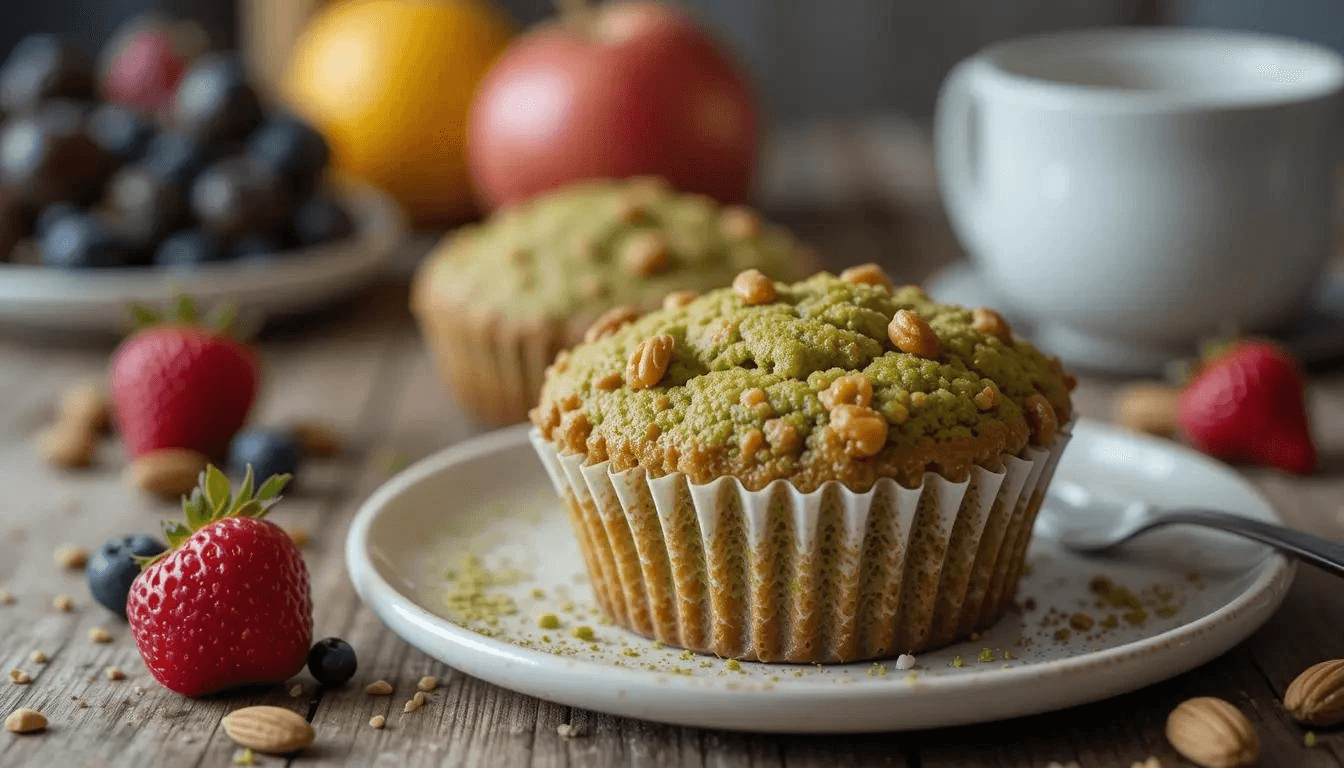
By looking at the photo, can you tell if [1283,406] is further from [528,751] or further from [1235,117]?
[528,751]

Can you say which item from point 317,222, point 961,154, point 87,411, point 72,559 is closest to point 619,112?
point 317,222

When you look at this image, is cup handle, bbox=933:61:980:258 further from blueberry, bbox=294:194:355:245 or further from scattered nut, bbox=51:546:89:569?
scattered nut, bbox=51:546:89:569

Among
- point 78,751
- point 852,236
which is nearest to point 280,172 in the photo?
point 852,236

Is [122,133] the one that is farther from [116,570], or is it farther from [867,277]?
[867,277]

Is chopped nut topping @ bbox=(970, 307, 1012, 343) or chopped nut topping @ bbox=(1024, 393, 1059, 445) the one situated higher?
chopped nut topping @ bbox=(970, 307, 1012, 343)

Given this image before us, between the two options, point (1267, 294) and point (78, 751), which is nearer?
point (78, 751)

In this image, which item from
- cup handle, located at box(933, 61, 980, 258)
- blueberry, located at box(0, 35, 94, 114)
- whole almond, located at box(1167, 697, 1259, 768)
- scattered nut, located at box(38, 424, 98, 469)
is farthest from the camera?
blueberry, located at box(0, 35, 94, 114)

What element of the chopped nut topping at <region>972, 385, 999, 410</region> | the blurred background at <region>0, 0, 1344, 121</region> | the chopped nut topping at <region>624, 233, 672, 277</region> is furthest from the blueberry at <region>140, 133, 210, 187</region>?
the blurred background at <region>0, 0, 1344, 121</region>
